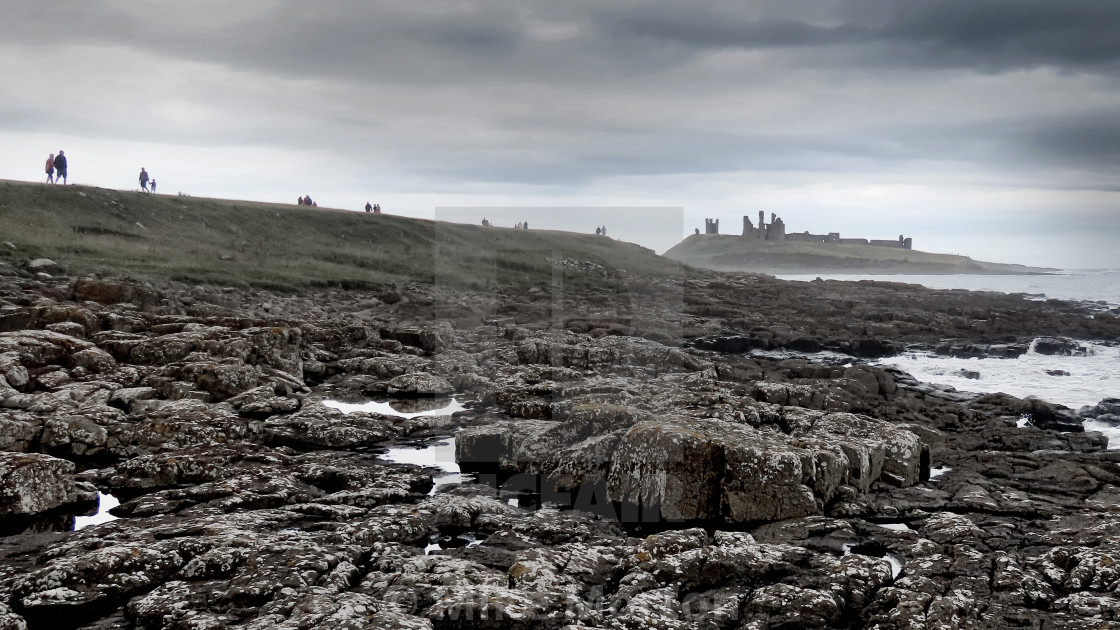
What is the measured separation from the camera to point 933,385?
87.6 ft

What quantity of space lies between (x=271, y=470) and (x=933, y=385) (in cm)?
2384

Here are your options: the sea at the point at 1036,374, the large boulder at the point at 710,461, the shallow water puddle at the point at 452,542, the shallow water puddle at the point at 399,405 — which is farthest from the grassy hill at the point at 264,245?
the shallow water puddle at the point at 452,542

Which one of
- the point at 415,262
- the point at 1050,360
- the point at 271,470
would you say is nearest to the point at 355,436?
the point at 271,470

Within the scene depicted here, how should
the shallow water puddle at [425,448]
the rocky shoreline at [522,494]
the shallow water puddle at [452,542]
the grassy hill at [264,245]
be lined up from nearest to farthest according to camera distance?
1. the rocky shoreline at [522,494]
2. the shallow water puddle at [452,542]
3. the shallow water puddle at [425,448]
4. the grassy hill at [264,245]

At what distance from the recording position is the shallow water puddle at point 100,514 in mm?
10828

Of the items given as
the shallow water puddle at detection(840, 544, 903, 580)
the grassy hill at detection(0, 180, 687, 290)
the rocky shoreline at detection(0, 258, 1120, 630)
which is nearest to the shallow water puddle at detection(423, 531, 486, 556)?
the rocky shoreline at detection(0, 258, 1120, 630)

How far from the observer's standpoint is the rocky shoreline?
8.54 m

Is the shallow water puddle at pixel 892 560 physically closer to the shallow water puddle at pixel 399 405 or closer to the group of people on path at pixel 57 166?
the shallow water puddle at pixel 399 405

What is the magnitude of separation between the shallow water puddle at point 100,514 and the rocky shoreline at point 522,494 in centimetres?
19

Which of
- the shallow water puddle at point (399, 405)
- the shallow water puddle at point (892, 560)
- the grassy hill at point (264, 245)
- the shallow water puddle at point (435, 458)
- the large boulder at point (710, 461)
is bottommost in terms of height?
the shallow water puddle at point (435, 458)

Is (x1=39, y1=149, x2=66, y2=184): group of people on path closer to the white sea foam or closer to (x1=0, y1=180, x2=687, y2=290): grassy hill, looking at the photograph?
(x1=0, y1=180, x2=687, y2=290): grassy hill

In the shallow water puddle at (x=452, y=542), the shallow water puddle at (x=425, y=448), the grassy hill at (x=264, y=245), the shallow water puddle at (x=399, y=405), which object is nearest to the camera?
the shallow water puddle at (x=452, y=542)

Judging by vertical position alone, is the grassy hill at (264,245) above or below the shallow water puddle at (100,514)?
above

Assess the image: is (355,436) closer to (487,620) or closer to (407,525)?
(407,525)
